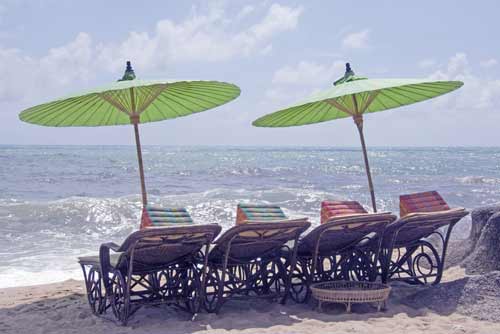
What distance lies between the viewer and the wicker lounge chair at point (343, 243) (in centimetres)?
474

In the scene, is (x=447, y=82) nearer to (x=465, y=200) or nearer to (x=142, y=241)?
(x=142, y=241)

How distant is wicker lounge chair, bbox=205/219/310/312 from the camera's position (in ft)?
14.6

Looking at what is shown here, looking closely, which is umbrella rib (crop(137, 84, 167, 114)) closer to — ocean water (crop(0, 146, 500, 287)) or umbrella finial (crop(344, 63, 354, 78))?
A: umbrella finial (crop(344, 63, 354, 78))

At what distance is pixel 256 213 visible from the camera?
4766 mm

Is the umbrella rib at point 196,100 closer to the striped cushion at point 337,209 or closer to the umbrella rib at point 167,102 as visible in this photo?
the umbrella rib at point 167,102

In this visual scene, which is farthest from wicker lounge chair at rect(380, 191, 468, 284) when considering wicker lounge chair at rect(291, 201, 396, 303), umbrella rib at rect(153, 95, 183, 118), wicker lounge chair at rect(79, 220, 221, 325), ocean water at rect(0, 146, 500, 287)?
ocean water at rect(0, 146, 500, 287)

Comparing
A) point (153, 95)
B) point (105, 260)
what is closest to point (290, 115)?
point (153, 95)

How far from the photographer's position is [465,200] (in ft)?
59.0

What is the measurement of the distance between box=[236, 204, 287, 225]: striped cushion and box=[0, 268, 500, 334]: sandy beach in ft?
2.36

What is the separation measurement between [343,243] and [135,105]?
222 centimetres

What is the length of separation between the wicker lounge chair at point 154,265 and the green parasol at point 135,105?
723 mm

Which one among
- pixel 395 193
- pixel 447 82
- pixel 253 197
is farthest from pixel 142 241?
pixel 395 193

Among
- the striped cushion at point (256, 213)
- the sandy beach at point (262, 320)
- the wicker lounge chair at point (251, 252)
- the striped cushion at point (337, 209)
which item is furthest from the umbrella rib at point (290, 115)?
the sandy beach at point (262, 320)

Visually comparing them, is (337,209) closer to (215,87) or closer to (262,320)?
(262,320)
